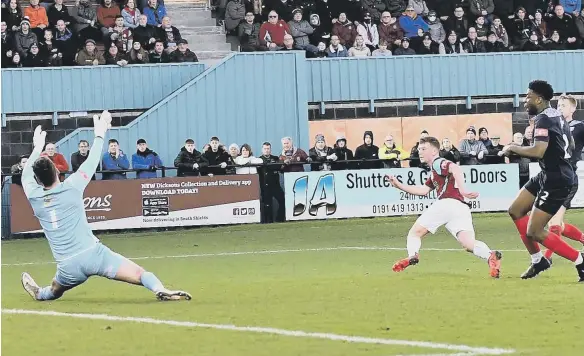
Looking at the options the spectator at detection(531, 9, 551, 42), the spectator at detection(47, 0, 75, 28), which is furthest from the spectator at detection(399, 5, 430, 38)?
the spectator at detection(47, 0, 75, 28)

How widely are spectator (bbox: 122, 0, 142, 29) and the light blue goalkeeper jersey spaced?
18906mm

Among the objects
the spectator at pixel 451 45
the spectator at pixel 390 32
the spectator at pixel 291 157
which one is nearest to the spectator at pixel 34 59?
the spectator at pixel 291 157

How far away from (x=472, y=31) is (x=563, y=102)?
19.0 meters

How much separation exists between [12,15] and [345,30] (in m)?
8.13

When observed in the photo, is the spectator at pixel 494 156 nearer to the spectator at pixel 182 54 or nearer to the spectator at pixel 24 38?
the spectator at pixel 182 54

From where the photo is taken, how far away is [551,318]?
10641 millimetres

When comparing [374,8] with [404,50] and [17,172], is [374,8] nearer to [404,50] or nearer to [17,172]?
[404,50]

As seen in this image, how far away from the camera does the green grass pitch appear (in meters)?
9.42

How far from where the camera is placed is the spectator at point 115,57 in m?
30.9

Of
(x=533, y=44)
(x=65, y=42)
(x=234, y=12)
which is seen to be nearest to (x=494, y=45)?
(x=533, y=44)

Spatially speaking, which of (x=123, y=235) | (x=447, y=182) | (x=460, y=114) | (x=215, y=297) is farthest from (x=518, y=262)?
(x=460, y=114)

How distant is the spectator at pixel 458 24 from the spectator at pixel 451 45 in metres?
0.32

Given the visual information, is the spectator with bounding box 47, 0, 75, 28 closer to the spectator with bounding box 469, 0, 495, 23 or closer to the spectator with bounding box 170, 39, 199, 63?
the spectator with bounding box 170, 39, 199, 63

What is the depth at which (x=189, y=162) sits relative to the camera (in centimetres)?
2800
